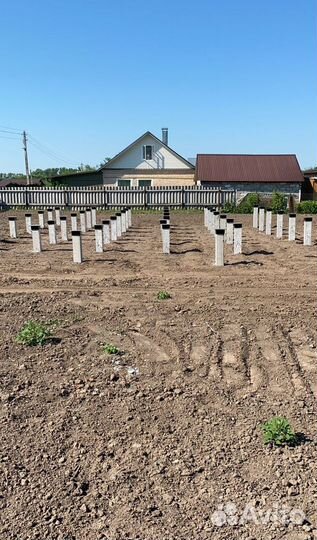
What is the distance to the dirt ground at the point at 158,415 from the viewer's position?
105 inches

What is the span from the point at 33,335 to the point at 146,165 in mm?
37703

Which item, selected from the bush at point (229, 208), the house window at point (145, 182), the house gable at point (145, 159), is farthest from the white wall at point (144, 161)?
the bush at point (229, 208)

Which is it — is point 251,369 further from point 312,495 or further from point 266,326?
point 312,495

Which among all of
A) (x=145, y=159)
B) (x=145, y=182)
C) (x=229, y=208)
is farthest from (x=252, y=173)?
(x=229, y=208)

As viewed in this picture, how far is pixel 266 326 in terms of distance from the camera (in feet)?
18.6

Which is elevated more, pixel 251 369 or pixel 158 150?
pixel 158 150

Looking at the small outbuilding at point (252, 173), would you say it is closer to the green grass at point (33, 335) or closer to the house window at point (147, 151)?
the house window at point (147, 151)

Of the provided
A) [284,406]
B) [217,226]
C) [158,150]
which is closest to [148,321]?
[284,406]

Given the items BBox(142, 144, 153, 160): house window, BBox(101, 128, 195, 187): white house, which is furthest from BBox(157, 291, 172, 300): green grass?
BBox(142, 144, 153, 160): house window

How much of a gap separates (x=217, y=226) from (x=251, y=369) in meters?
11.0

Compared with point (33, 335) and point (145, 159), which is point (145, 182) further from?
point (33, 335)

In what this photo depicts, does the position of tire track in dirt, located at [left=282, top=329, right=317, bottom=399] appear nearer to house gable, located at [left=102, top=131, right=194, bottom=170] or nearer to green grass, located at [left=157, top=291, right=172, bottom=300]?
green grass, located at [left=157, top=291, right=172, bottom=300]

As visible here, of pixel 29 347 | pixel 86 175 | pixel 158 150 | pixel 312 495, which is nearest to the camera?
pixel 312 495

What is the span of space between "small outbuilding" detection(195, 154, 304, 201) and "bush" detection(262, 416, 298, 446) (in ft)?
106
